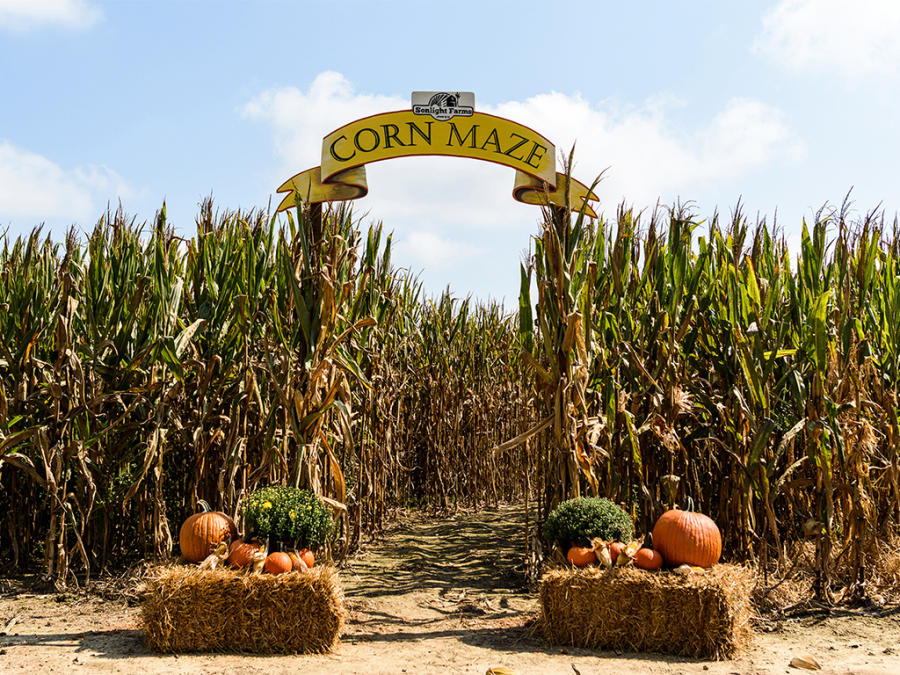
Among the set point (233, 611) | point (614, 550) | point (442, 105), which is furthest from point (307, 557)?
point (442, 105)

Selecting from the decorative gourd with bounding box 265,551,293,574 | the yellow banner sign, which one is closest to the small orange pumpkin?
the decorative gourd with bounding box 265,551,293,574

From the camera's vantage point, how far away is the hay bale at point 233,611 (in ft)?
12.5

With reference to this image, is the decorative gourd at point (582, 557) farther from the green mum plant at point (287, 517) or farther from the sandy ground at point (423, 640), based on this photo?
the green mum plant at point (287, 517)

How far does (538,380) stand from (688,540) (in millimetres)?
1512

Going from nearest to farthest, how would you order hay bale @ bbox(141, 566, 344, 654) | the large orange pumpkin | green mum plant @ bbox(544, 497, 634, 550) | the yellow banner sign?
hay bale @ bbox(141, 566, 344, 654) → the large orange pumpkin → green mum plant @ bbox(544, 497, 634, 550) → the yellow banner sign

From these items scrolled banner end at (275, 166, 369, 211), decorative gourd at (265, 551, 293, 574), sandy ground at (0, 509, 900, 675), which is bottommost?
sandy ground at (0, 509, 900, 675)

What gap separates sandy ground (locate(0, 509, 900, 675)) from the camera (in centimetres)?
368

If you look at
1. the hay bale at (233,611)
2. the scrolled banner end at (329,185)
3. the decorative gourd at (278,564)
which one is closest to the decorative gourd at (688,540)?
the hay bale at (233,611)

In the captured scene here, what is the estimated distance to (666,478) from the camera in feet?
16.0

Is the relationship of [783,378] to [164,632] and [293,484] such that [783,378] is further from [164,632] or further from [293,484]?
[164,632]

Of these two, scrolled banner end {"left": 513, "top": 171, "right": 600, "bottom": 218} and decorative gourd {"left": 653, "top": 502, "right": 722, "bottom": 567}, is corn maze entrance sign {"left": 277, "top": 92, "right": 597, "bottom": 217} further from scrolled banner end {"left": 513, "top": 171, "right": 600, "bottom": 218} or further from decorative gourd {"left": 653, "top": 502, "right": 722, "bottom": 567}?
decorative gourd {"left": 653, "top": 502, "right": 722, "bottom": 567}

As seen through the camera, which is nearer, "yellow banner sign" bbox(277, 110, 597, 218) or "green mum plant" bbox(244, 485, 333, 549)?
"green mum plant" bbox(244, 485, 333, 549)

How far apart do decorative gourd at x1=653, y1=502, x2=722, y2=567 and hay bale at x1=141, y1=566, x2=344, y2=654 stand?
1.90 m

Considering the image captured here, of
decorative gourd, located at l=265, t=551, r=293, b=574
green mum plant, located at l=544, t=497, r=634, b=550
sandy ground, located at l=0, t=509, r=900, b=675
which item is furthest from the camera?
green mum plant, located at l=544, t=497, r=634, b=550
